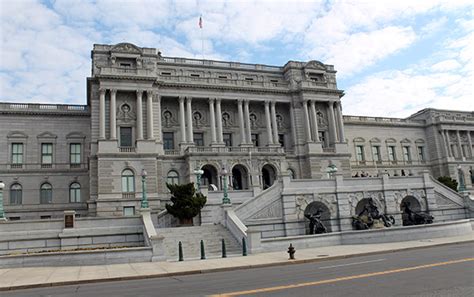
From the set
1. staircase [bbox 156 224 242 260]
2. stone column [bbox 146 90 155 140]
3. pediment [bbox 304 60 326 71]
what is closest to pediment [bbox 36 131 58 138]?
stone column [bbox 146 90 155 140]

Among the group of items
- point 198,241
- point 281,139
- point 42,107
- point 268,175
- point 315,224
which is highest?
point 42,107

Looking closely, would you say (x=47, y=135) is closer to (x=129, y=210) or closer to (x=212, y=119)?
(x=129, y=210)

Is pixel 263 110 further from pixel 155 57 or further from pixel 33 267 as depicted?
pixel 33 267

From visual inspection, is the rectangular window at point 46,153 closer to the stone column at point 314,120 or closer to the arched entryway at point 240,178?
the arched entryway at point 240,178

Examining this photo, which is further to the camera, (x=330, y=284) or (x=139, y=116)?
(x=139, y=116)

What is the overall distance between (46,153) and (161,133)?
601 inches

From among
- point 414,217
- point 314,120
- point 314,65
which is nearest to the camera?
point 414,217

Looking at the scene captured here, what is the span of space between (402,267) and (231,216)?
1555 cm

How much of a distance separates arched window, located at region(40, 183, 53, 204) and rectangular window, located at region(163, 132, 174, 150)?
50.5 feet

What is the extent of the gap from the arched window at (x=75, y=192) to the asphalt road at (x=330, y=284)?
37.9 meters

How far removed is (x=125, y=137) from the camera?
48625 millimetres

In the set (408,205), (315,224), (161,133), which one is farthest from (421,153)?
(315,224)

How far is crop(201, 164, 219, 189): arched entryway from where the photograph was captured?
48312 mm

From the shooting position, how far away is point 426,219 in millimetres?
35906
